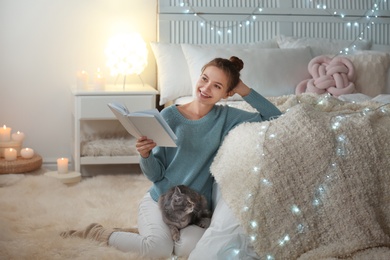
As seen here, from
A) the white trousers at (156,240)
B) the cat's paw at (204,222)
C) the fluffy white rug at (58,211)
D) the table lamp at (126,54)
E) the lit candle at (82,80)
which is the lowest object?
the fluffy white rug at (58,211)

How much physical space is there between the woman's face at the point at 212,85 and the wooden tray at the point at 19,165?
5.74 ft

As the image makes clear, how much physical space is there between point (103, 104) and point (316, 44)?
1.35 meters

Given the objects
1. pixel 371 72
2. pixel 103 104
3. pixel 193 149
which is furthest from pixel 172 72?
pixel 193 149

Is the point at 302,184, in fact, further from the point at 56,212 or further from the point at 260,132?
the point at 56,212

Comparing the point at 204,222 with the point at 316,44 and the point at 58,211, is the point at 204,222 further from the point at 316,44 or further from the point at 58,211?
the point at 316,44

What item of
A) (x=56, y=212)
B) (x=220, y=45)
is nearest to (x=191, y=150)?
(x=56, y=212)

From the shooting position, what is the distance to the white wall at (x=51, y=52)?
3.85 m

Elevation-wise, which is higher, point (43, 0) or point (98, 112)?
point (43, 0)

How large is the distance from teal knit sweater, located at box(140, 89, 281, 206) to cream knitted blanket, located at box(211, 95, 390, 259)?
0.18 metres

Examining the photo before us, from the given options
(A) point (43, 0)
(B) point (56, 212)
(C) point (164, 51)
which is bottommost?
(B) point (56, 212)

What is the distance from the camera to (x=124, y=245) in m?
2.21

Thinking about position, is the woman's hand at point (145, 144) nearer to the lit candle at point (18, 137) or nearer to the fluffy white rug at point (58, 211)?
the fluffy white rug at point (58, 211)

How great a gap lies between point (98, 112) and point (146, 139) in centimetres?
154

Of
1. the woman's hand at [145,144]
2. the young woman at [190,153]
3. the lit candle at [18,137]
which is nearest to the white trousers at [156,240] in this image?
the young woman at [190,153]
